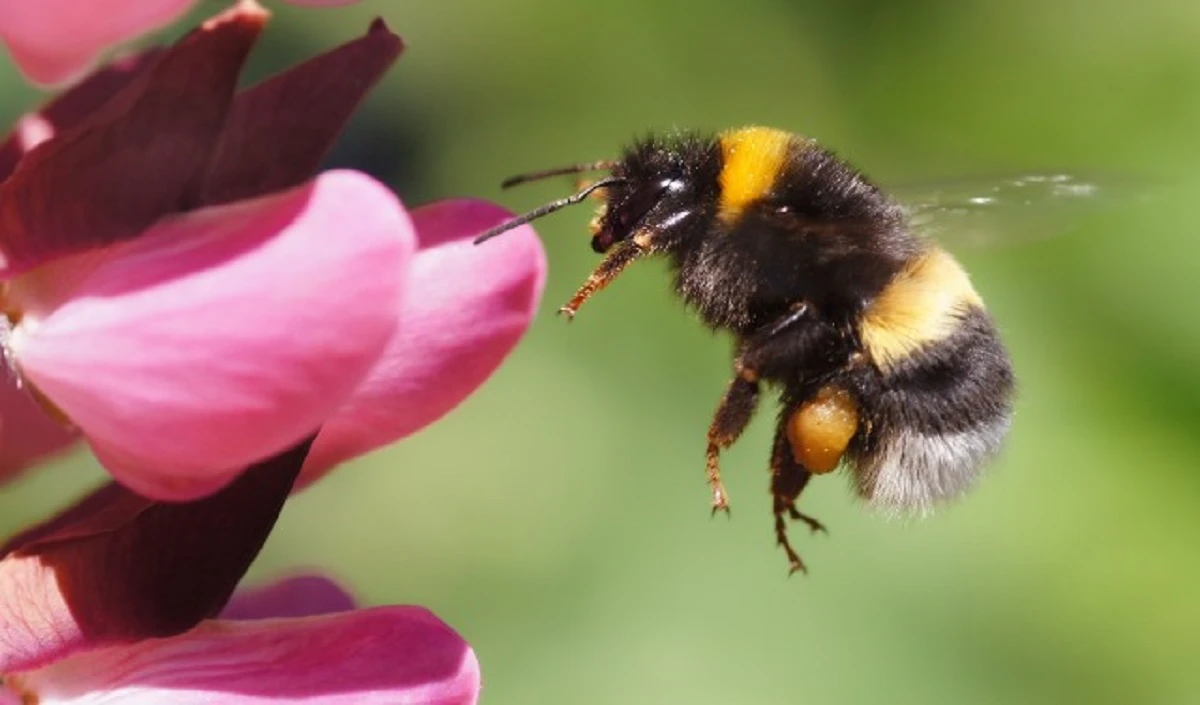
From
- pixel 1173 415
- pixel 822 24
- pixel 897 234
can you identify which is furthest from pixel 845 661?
pixel 897 234

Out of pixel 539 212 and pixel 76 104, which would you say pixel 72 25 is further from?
pixel 539 212

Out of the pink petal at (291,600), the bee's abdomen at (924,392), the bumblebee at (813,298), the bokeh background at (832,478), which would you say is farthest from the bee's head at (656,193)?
the bokeh background at (832,478)

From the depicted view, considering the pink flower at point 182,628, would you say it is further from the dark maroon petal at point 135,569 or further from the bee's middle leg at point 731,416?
the bee's middle leg at point 731,416

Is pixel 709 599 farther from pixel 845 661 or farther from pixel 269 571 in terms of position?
pixel 269 571

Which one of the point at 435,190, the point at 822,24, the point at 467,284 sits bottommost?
the point at 435,190

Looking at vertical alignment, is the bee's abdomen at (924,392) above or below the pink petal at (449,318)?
below
